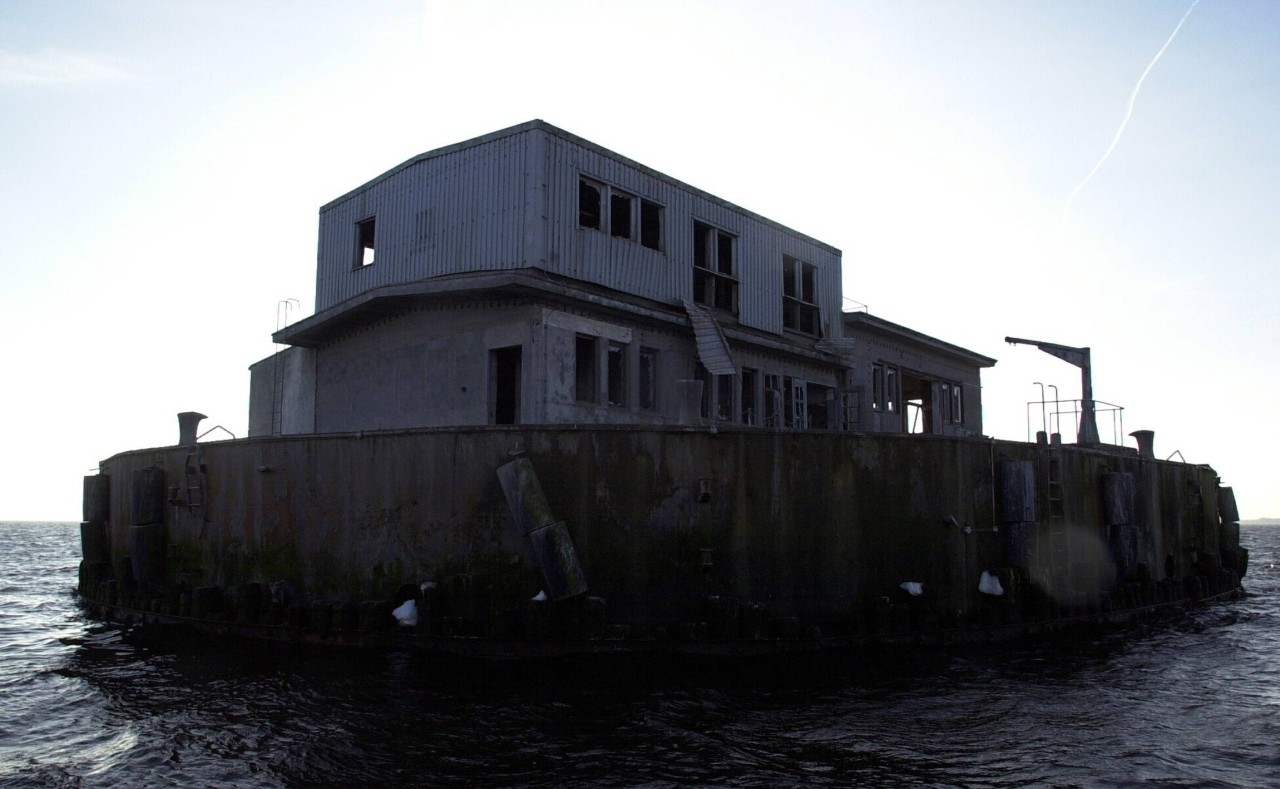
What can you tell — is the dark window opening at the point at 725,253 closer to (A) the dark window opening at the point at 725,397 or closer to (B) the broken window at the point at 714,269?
(B) the broken window at the point at 714,269

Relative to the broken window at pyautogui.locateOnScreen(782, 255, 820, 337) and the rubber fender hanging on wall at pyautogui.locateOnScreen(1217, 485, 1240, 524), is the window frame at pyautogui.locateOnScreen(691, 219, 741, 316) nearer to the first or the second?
the broken window at pyautogui.locateOnScreen(782, 255, 820, 337)

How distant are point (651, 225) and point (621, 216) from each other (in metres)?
1.15

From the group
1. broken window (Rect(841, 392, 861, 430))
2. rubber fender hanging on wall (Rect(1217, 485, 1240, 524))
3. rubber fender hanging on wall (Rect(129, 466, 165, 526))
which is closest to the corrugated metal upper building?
broken window (Rect(841, 392, 861, 430))

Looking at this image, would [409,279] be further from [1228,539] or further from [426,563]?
[1228,539]

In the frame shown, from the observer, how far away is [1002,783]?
914 centimetres

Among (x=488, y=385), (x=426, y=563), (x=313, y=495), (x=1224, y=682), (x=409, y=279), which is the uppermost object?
(x=409, y=279)

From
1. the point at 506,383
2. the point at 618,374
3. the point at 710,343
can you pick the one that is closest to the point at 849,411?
the point at 710,343

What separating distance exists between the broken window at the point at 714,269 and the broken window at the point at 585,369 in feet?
15.1

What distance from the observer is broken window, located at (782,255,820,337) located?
27766mm

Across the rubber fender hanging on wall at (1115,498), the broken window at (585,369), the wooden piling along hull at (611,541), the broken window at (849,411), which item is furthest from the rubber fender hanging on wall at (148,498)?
the rubber fender hanging on wall at (1115,498)

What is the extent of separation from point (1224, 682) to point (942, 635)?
4.24m

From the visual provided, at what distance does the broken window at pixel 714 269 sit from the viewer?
80.8 feet

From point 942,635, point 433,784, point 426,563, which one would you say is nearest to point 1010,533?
point 942,635

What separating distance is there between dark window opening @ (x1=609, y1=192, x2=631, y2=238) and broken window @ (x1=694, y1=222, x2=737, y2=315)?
2.44 meters
